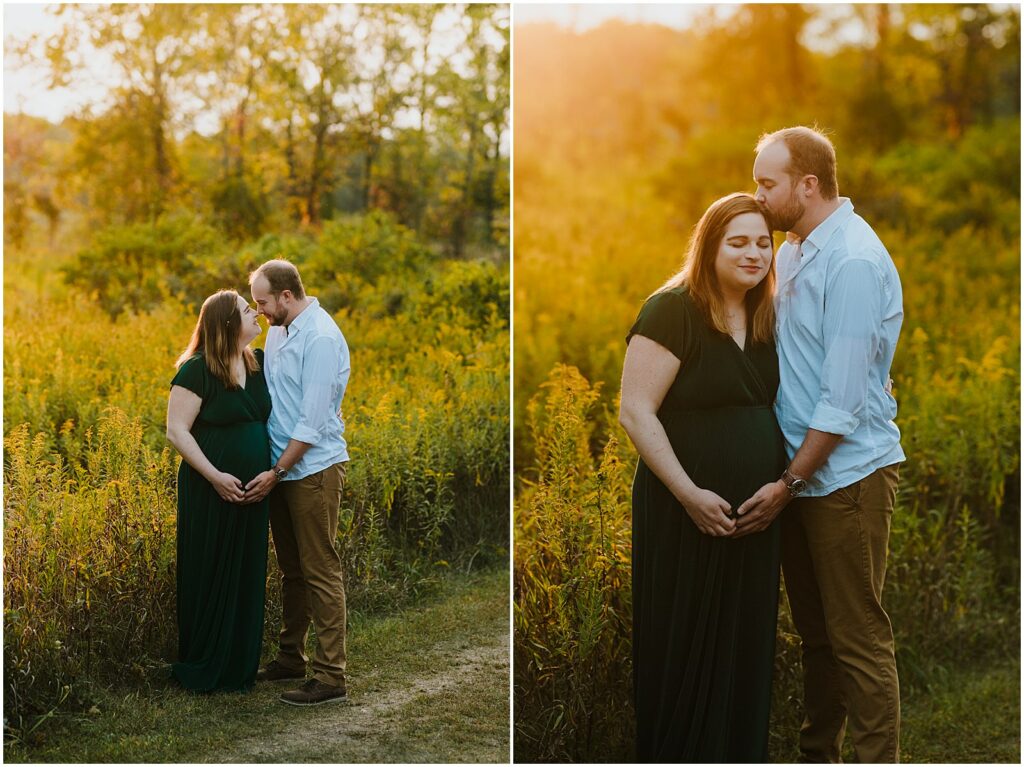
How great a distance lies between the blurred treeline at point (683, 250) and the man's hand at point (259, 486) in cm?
101

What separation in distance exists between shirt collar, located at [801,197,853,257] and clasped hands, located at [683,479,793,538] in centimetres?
68

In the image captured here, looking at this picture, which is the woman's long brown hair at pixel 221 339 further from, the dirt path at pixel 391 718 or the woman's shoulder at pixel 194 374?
the dirt path at pixel 391 718

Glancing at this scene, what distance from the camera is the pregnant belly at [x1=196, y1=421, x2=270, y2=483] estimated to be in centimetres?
353

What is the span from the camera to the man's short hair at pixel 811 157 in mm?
2963

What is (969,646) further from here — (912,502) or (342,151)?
(342,151)

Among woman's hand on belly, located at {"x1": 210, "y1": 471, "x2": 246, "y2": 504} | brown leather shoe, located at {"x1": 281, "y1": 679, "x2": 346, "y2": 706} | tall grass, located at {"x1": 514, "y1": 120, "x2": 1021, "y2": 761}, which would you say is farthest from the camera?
tall grass, located at {"x1": 514, "y1": 120, "x2": 1021, "y2": 761}

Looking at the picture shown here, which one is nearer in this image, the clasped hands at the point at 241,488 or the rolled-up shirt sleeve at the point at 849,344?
the rolled-up shirt sleeve at the point at 849,344

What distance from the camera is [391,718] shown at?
3.68 m

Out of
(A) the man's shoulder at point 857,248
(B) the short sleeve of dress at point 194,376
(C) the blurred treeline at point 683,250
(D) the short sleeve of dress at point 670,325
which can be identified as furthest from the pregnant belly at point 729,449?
(B) the short sleeve of dress at point 194,376

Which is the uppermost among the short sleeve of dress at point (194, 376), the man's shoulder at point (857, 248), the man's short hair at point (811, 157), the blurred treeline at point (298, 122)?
the blurred treeline at point (298, 122)

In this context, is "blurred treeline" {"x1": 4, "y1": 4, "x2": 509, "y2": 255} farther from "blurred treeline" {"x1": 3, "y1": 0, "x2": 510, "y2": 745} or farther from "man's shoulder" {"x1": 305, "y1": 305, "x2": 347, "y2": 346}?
"man's shoulder" {"x1": 305, "y1": 305, "x2": 347, "y2": 346}

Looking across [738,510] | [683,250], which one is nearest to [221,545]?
[738,510]

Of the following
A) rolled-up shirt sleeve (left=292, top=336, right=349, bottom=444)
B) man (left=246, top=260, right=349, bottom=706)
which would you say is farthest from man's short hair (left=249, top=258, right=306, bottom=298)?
rolled-up shirt sleeve (left=292, top=336, right=349, bottom=444)

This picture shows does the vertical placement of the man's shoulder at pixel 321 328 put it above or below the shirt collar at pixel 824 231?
below
